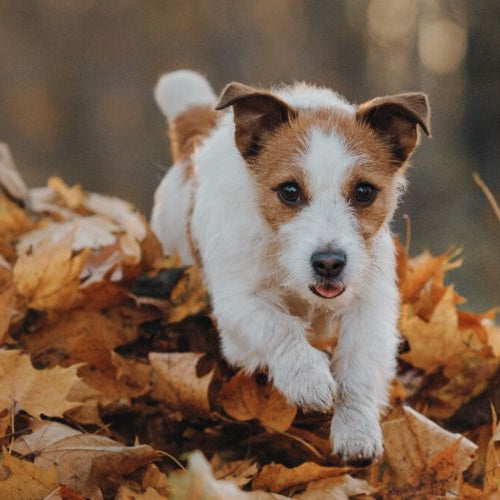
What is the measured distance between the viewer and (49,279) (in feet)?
9.08

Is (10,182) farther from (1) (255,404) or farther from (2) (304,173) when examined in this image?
(1) (255,404)

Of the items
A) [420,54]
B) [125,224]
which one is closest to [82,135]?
[420,54]

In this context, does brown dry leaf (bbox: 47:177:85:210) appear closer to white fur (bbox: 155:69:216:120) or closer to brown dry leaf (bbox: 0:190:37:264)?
brown dry leaf (bbox: 0:190:37:264)

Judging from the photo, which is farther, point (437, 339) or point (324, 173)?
point (437, 339)

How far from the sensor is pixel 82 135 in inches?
620

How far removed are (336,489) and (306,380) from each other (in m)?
0.37

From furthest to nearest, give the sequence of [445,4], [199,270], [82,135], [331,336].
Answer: [82,135], [445,4], [199,270], [331,336]

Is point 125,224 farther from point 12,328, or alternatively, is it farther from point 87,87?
point 87,87

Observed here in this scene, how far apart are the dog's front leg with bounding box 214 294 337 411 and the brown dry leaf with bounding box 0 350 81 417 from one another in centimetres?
65

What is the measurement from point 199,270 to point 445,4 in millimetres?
8708

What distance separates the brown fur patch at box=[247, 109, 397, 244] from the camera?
2.62 metres

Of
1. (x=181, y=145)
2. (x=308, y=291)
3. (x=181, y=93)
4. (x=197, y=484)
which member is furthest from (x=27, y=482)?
(x=181, y=93)

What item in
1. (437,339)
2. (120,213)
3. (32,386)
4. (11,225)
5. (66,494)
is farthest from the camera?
(120,213)

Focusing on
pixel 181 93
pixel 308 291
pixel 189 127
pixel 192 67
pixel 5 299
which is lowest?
pixel 192 67
